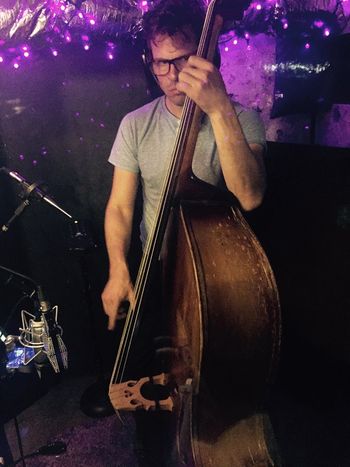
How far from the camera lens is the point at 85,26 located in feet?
6.45

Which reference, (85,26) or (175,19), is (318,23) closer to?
(175,19)

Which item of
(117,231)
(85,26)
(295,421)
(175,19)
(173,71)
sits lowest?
(295,421)

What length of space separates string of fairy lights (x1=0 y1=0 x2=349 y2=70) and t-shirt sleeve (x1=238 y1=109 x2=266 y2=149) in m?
0.74

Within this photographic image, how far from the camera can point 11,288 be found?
2.70 metres

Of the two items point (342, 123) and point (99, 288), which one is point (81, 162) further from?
point (342, 123)

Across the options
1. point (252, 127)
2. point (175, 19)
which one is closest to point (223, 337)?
point (252, 127)

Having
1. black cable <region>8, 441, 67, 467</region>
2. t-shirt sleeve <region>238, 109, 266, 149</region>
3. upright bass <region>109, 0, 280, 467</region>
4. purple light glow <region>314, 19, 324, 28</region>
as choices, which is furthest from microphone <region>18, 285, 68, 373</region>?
purple light glow <region>314, 19, 324, 28</region>

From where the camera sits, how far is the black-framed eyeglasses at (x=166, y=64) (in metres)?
1.51

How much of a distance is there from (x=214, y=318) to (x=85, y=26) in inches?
74.3

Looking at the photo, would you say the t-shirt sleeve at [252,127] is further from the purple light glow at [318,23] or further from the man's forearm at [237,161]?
the purple light glow at [318,23]

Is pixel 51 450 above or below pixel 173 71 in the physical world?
below

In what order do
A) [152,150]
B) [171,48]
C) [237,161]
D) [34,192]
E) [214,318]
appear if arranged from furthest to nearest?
[34,192] < [152,150] < [171,48] < [237,161] < [214,318]

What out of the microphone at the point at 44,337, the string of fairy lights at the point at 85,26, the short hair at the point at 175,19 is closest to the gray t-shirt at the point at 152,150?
the short hair at the point at 175,19

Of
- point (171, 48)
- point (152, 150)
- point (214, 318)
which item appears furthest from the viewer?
point (152, 150)
